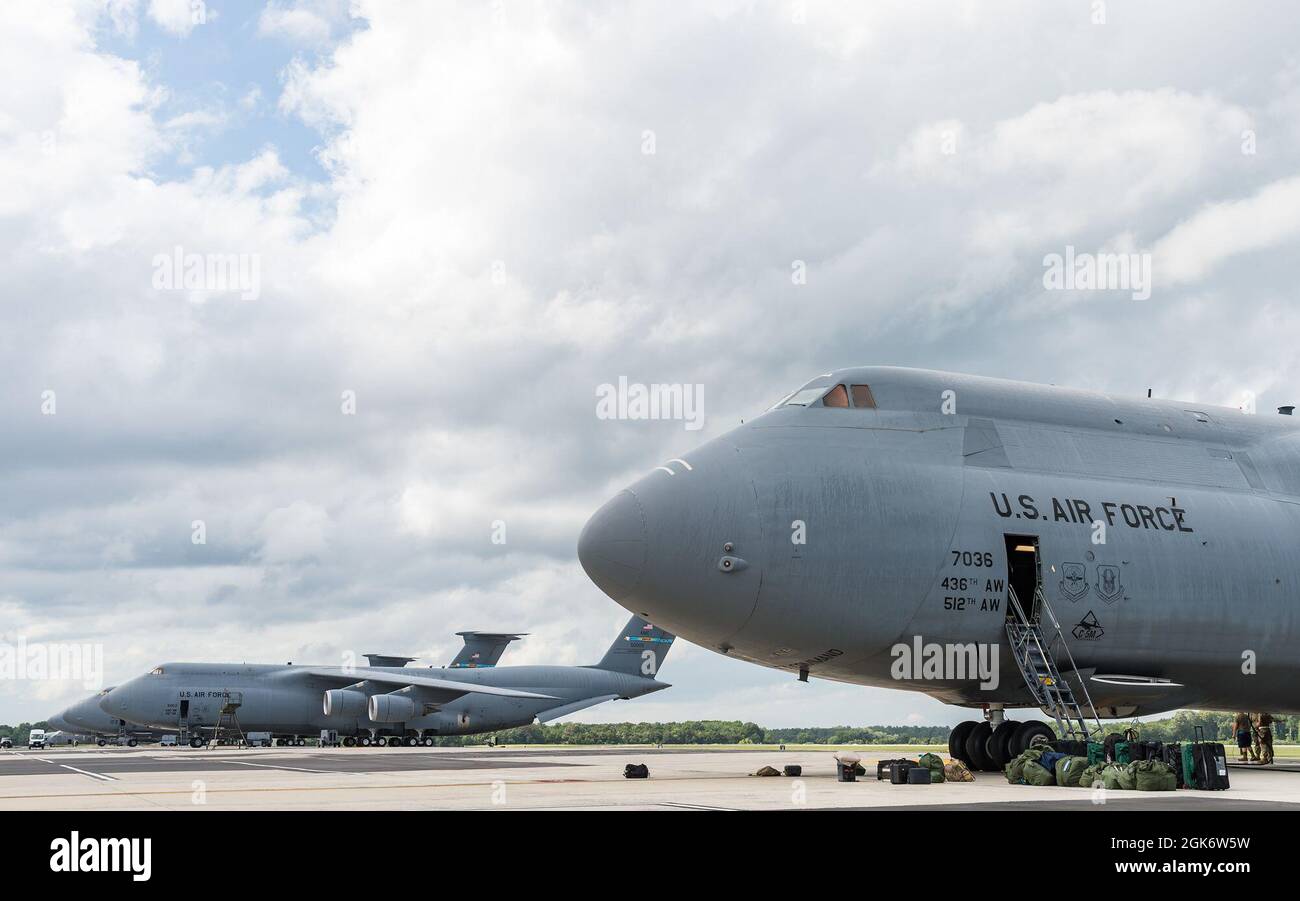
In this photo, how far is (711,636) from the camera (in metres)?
18.1

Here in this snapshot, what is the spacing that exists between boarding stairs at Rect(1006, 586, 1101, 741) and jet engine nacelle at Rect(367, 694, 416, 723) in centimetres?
3717

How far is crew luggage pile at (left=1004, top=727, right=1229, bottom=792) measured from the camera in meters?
15.0

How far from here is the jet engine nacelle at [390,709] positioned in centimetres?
5131

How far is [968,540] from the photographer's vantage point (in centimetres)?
1859

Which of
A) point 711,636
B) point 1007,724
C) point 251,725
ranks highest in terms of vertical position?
point 711,636

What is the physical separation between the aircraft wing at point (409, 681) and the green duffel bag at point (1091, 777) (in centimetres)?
3879

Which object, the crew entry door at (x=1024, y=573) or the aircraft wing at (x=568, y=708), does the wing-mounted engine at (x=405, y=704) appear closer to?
the aircraft wing at (x=568, y=708)

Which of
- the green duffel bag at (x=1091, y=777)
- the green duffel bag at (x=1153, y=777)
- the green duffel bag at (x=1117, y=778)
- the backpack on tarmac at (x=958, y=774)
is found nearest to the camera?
the green duffel bag at (x=1153, y=777)

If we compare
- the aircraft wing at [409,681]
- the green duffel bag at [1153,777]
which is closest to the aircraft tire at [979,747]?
the green duffel bag at [1153,777]

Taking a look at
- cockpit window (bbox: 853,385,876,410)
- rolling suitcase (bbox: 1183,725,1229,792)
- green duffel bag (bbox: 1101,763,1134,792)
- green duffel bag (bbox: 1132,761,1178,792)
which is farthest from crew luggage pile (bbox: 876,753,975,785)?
cockpit window (bbox: 853,385,876,410)

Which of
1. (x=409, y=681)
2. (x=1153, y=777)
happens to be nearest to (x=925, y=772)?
(x=1153, y=777)

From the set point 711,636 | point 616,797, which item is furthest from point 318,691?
point 616,797

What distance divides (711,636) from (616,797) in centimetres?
522
